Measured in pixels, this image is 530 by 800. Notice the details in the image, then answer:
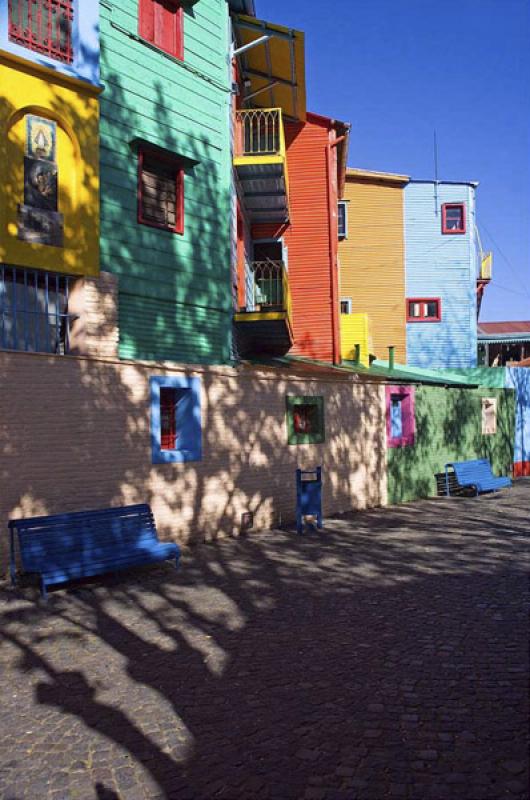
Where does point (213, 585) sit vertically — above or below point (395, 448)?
below

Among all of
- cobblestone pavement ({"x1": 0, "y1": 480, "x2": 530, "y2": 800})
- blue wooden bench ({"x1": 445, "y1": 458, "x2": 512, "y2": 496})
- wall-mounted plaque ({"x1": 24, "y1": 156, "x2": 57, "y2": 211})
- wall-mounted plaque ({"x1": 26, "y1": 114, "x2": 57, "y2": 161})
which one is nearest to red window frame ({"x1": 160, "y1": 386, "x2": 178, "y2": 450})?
cobblestone pavement ({"x1": 0, "y1": 480, "x2": 530, "y2": 800})

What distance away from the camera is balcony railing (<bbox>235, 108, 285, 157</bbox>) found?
1436 cm

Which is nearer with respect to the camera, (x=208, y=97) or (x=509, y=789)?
(x=509, y=789)

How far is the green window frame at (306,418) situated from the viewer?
13789 mm

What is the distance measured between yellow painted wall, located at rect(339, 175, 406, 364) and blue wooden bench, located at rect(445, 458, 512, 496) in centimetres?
1023

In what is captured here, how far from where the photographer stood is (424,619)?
7.06 metres

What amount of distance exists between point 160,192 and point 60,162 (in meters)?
1.98

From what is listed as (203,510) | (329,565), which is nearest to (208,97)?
(203,510)

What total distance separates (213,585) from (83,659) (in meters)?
2.77

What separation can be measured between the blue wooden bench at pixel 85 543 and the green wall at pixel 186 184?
293cm

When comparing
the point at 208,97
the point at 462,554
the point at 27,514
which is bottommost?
the point at 462,554

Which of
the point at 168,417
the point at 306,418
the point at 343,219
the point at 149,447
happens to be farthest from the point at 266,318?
the point at 343,219

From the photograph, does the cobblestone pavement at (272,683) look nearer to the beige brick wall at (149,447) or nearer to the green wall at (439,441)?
the beige brick wall at (149,447)

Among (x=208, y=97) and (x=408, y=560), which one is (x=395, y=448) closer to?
(x=408, y=560)
